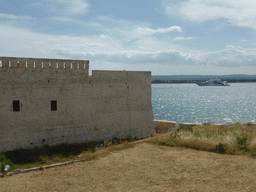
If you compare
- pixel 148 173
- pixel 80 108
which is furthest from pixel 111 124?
pixel 148 173

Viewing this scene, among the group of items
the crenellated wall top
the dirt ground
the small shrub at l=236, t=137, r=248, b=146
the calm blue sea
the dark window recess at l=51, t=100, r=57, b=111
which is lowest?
the calm blue sea

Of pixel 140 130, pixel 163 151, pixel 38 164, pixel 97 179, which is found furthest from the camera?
pixel 140 130

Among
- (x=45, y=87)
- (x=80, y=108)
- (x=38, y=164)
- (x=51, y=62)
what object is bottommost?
(x=38, y=164)

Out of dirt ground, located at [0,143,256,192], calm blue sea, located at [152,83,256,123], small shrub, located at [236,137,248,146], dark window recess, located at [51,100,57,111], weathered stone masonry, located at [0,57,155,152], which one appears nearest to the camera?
dirt ground, located at [0,143,256,192]

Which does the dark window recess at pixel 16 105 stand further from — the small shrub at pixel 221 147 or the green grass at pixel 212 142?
the small shrub at pixel 221 147

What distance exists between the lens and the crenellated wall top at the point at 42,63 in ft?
39.6

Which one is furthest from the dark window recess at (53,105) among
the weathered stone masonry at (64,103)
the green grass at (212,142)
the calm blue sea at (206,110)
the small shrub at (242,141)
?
the calm blue sea at (206,110)

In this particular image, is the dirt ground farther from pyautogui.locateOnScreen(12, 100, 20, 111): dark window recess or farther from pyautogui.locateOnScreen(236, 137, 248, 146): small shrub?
pyautogui.locateOnScreen(12, 100, 20, 111): dark window recess

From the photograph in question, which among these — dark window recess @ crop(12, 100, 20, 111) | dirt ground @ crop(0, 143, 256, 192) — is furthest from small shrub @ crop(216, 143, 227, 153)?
dark window recess @ crop(12, 100, 20, 111)

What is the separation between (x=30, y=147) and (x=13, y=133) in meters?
1.17

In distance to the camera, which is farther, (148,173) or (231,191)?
(148,173)

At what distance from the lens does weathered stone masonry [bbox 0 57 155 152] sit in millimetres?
12141

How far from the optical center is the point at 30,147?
12547 mm

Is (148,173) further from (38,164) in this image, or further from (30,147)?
(30,147)
